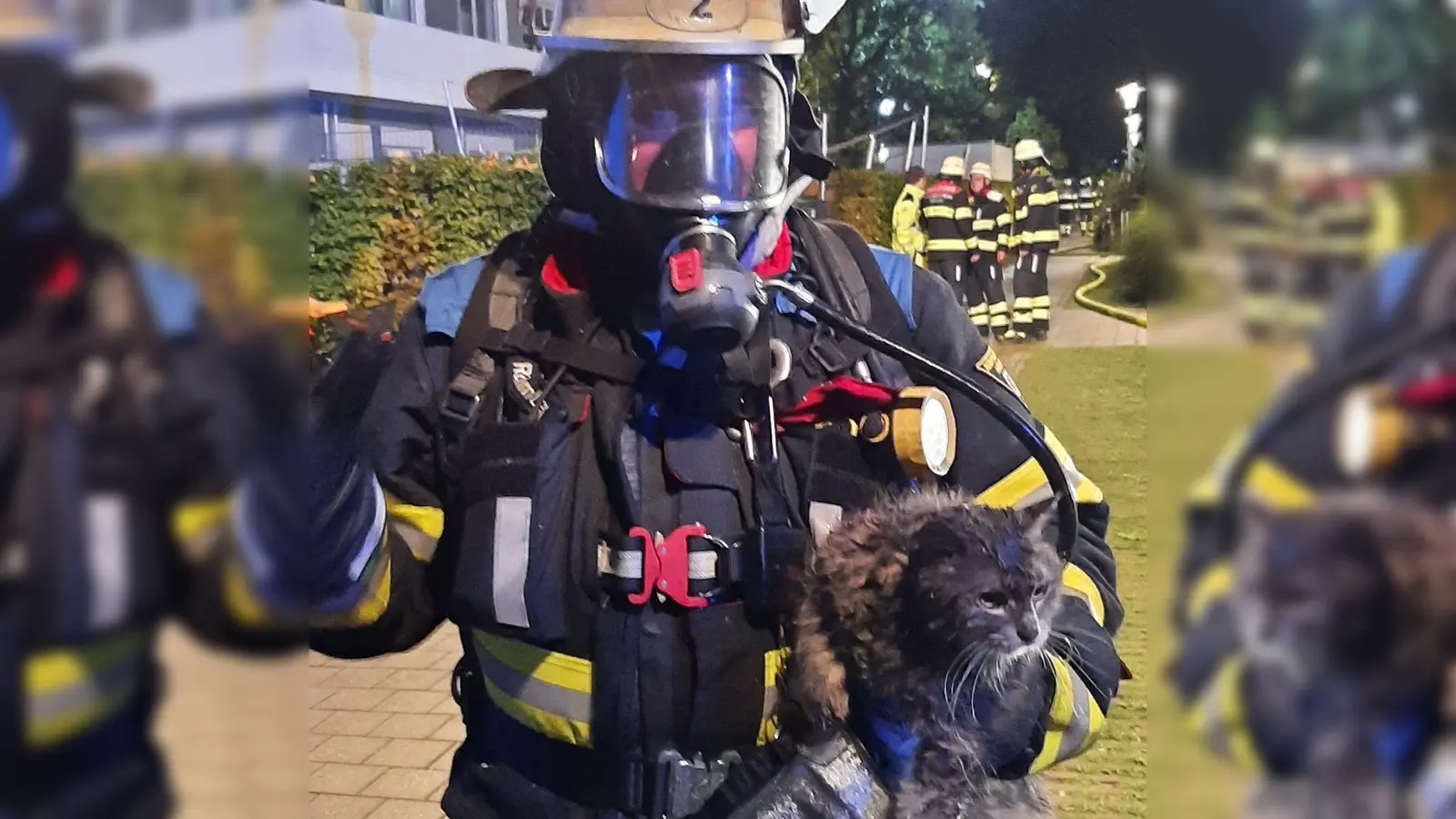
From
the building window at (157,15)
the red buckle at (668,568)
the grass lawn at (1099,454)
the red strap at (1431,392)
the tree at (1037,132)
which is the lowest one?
the grass lawn at (1099,454)

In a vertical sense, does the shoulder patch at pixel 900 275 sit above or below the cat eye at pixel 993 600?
above

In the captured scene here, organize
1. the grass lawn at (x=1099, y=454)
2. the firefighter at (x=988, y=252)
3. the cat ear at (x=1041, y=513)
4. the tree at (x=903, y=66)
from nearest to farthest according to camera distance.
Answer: the cat ear at (x=1041, y=513), the tree at (x=903, y=66), the firefighter at (x=988, y=252), the grass lawn at (x=1099, y=454)

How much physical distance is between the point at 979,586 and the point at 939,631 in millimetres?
72

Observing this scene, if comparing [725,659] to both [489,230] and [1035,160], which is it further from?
[489,230]

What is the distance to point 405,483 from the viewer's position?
61.1 inches

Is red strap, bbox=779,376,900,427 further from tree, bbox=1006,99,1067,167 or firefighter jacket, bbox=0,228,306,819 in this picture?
firefighter jacket, bbox=0,228,306,819

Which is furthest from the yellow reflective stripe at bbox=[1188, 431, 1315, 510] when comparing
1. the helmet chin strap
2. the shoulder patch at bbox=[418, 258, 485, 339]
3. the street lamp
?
the shoulder patch at bbox=[418, 258, 485, 339]

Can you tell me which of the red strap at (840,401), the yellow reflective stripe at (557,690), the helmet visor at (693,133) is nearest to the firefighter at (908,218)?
the helmet visor at (693,133)

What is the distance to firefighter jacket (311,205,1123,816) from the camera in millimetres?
1447

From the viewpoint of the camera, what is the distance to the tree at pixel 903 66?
1857mm

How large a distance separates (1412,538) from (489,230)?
77.7 inches

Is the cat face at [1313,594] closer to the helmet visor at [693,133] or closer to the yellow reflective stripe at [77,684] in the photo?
the yellow reflective stripe at [77,684]

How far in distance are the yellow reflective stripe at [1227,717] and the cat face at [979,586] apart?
26.1 inches

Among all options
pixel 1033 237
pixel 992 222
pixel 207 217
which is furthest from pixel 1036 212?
pixel 207 217
